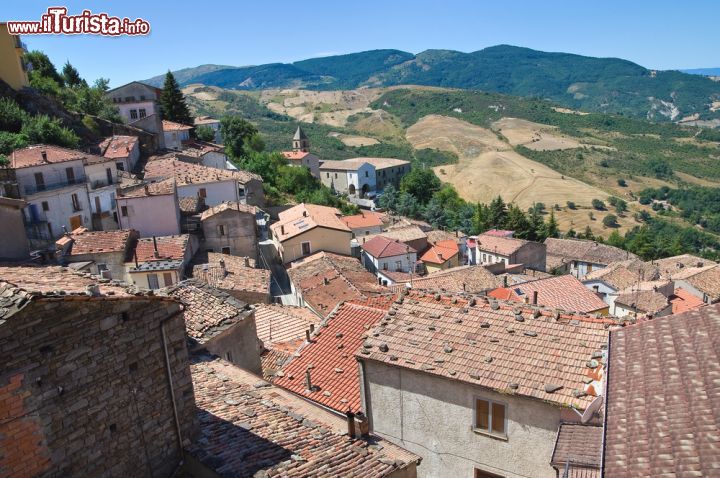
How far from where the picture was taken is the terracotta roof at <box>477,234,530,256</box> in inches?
2250

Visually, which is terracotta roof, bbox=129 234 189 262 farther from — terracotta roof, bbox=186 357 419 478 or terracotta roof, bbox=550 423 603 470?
terracotta roof, bbox=550 423 603 470

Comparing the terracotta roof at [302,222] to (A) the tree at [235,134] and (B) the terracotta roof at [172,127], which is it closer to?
(B) the terracotta roof at [172,127]

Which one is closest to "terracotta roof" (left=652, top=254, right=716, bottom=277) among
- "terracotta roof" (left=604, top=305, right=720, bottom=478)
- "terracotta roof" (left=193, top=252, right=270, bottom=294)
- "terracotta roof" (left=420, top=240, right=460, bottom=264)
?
"terracotta roof" (left=420, top=240, right=460, bottom=264)

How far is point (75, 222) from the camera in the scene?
31469 millimetres

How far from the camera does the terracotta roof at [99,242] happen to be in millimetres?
25391

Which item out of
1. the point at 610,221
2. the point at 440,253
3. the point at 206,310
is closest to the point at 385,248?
the point at 440,253

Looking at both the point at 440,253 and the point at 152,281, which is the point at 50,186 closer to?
the point at 152,281

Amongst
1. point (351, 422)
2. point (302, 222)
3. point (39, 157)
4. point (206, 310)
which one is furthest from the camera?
point (302, 222)

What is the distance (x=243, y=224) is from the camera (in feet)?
112

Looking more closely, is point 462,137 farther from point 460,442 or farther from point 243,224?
point 460,442

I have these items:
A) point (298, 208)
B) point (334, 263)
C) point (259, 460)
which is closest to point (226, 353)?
point (259, 460)

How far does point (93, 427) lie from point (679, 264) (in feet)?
213

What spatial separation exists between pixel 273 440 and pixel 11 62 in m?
47.3

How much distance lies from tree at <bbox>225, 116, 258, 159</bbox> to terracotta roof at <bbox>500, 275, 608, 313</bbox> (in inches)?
1791
